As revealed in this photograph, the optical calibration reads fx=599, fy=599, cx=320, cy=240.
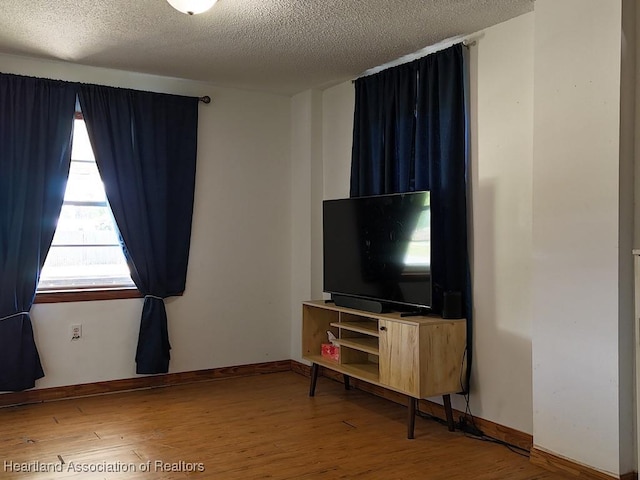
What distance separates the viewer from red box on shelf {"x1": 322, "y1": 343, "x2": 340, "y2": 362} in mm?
4348

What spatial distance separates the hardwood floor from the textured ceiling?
2.44 meters

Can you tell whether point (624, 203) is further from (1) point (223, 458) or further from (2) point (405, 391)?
(1) point (223, 458)

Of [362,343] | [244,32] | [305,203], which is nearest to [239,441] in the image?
[362,343]

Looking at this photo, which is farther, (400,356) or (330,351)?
(330,351)

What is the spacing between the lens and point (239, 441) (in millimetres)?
3477

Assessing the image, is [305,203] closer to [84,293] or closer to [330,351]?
[330,351]

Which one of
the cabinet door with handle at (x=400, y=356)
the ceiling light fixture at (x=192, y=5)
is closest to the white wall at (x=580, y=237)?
the cabinet door with handle at (x=400, y=356)

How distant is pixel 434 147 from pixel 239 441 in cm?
217

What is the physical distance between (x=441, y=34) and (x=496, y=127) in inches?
27.2

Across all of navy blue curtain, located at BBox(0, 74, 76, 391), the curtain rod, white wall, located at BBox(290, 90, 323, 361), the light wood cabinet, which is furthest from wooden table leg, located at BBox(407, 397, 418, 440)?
navy blue curtain, located at BBox(0, 74, 76, 391)

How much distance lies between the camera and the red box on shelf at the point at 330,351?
435 cm

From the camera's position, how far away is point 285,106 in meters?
5.43

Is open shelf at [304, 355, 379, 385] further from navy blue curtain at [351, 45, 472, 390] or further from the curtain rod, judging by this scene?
the curtain rod

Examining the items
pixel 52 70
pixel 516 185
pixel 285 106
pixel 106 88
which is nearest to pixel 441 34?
pixel 516 185
